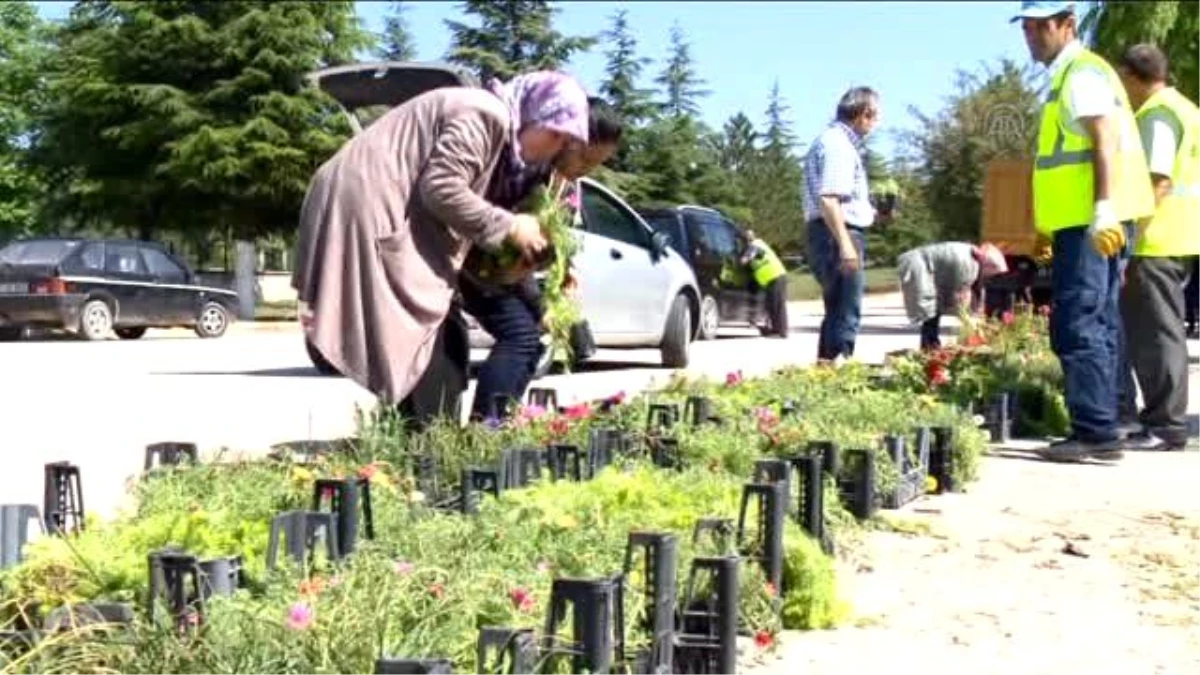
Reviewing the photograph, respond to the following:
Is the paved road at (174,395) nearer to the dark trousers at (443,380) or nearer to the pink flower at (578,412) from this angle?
the dark trousers at (443,380)

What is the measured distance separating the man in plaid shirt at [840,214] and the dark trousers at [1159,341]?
5.82 feet

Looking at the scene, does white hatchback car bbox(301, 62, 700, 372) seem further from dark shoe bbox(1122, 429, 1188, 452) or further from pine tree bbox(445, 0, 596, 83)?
pine tree bbox(445, 0, 596, 83)

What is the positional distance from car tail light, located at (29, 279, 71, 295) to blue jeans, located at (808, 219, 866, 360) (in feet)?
51.2

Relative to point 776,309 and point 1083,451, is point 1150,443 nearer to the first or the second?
point 1083,451

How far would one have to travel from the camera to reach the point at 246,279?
3659 cm

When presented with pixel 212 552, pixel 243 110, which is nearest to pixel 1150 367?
pixel 212 552

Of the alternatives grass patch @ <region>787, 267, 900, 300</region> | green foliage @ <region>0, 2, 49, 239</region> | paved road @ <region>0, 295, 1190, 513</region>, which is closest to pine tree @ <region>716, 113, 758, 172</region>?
grass patch @ <region>787, 267, 900, 300</region>

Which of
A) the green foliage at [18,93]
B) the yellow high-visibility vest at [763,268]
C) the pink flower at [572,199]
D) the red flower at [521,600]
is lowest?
the red flower at [521,600]

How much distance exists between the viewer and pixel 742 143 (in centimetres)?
8106

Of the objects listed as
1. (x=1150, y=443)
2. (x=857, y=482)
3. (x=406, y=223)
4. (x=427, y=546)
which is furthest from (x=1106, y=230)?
(x=427, y=546)

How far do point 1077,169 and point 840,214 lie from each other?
2.33 metres

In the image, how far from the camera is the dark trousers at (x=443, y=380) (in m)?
5.83

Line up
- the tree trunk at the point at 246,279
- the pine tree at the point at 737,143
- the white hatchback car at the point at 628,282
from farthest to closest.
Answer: the pine tree at the point at 737,143
the tree trunk at the point at 246,279
the white hatchback car at the point at 628,282

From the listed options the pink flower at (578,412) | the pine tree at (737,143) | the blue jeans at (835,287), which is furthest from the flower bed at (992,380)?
the pine tree at (737,143)
